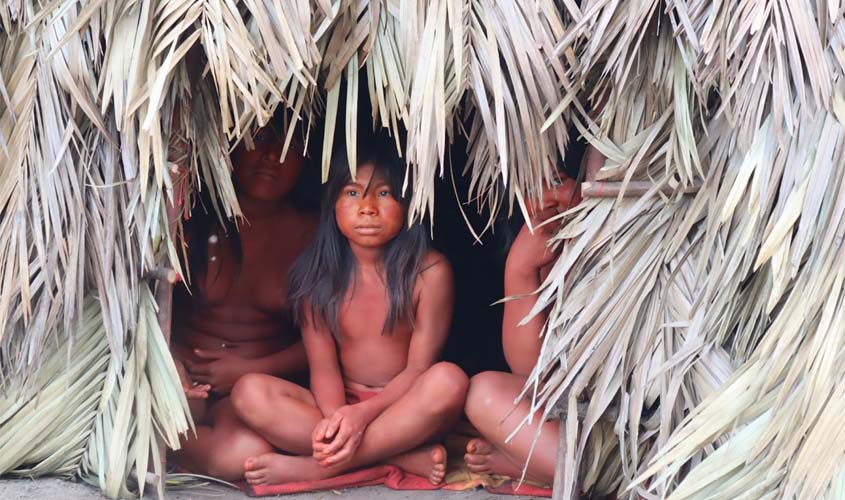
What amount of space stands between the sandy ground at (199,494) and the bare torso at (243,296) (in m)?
0.43

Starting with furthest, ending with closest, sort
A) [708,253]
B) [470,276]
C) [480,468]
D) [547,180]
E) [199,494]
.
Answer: [470,276] < [480,468] < [199,494] < [547,180] < [708,253]

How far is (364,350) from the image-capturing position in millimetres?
2580

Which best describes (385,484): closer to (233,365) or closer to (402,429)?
(402,429)

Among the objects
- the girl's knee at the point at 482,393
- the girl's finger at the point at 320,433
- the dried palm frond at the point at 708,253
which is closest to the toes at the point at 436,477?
the girl's knee at the point at 482,393

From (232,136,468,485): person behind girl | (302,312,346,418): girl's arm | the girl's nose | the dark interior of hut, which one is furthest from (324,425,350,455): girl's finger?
the dark interior of hut

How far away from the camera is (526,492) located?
2.39 metres

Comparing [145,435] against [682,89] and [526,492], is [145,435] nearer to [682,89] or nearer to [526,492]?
[526,492]

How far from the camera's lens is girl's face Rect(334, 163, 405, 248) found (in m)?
2.50

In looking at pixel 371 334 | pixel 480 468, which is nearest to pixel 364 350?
pixel 371 334

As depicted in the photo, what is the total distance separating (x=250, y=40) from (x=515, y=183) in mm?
522

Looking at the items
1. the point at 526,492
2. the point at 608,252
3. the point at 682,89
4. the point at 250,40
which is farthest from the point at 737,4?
the point at 526,492

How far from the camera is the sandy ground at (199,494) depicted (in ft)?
7.10

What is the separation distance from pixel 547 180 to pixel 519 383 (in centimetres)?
46

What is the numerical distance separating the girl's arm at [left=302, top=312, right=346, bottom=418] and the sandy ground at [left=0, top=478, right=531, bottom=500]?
0.19 metres
